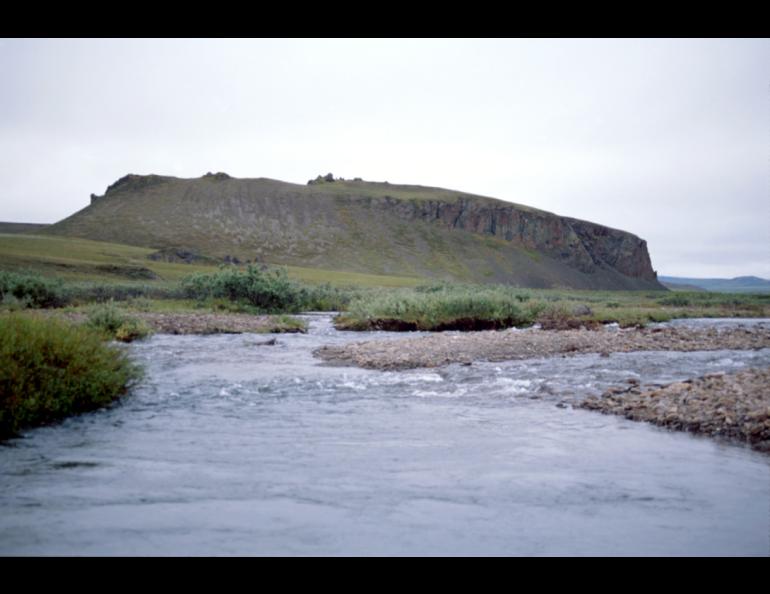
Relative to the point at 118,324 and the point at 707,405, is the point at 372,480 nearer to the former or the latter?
the point at 707,405

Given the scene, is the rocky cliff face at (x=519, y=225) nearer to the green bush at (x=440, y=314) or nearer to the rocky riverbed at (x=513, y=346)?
the green bush at (x=440, y=314)

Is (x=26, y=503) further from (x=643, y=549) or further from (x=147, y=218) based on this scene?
(x=147, y=218)

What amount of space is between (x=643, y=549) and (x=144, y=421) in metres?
7.97

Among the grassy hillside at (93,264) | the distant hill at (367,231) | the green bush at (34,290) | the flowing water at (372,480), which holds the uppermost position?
the distant hill at (367,231)

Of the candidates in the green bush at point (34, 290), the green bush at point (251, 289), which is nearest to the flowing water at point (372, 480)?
the green bush at point (34, 290)

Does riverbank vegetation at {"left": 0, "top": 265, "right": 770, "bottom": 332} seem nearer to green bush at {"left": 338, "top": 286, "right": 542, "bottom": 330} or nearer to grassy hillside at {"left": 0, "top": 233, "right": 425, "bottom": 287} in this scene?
green bush at {"left": 338, "top": 286, "right": 542, "bottom": 330}

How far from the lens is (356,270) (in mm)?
104500

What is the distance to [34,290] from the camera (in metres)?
34.0

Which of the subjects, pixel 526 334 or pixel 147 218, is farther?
pixel 147 218

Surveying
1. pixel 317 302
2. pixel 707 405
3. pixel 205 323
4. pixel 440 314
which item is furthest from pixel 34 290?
pixel 707 405

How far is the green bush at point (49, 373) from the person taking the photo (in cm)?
949

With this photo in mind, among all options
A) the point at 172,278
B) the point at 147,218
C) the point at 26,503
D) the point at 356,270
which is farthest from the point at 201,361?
the point at 147,218

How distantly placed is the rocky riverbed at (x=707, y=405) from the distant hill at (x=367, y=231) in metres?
85.9

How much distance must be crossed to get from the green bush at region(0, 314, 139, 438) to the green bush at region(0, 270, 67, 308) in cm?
2386
